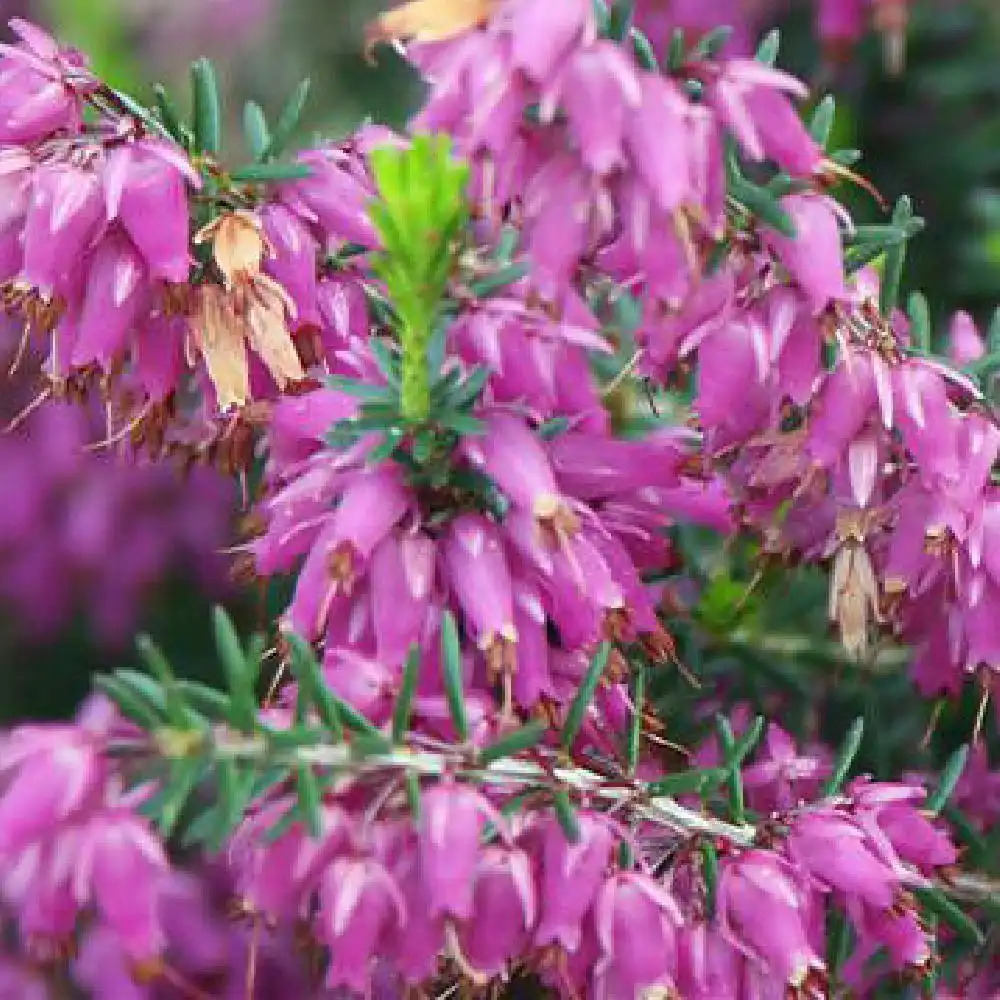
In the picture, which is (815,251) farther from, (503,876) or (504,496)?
(503,876)

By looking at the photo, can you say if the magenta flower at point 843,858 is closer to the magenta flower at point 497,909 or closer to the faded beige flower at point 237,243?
the magenta flower at point 497,909

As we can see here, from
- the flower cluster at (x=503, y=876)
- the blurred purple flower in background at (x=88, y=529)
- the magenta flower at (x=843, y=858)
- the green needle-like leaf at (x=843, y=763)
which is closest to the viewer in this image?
the flower cluster at (x=503, y=876)

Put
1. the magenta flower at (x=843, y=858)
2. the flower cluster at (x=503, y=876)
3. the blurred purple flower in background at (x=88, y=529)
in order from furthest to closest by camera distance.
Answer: the blurred purple flower in background at (x=88, y=529) → the magenta flower at (x=843, y=858) → the flower cluster at (x=503, y=876)

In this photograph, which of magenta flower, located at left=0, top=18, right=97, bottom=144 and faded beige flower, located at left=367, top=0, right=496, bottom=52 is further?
magenta flower, located at left=0, top=18, right=97, bottom=144

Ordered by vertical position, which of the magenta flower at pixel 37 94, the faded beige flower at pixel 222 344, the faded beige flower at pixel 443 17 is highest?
the faded beige flower at pixel 443 17

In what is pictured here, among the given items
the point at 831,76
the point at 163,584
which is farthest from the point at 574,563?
the point at 831,76

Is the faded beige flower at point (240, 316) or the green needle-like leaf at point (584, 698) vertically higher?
the faded beige flower at point (240, 316)

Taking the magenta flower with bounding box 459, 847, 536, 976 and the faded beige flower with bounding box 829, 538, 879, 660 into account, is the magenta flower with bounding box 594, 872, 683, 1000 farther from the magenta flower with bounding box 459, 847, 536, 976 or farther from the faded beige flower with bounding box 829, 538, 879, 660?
the faded beige flower with bounding box 829, 538, 879, 660

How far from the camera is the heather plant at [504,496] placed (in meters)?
1.18

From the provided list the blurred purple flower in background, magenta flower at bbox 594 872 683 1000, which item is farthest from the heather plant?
the blurred purple flower in background

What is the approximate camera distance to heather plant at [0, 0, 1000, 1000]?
1177 millimetres

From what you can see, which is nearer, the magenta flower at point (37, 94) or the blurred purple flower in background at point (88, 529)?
the magenta flower at point (37, 94)

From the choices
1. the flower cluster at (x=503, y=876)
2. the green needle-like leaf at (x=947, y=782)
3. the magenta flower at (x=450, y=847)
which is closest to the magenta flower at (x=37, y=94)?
the flower cluster at (x=503, y=876)

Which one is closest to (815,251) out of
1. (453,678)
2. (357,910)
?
(453,678)
